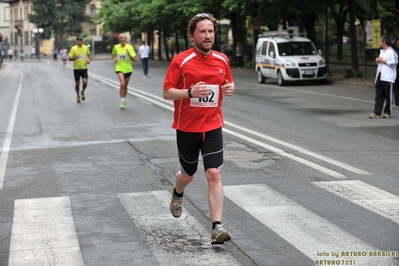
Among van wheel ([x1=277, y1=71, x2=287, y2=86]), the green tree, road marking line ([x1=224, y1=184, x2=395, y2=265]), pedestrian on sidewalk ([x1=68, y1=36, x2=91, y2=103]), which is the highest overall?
the green tree

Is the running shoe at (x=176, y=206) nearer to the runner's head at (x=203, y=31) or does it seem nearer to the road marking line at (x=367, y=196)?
the runner's head at (x=203, y=31)

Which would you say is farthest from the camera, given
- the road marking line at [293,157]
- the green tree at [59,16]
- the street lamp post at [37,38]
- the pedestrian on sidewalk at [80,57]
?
the green tree at [59,16]

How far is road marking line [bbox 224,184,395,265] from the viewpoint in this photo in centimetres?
636

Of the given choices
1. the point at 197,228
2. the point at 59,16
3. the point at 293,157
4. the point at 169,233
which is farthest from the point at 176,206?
the point at 59,16

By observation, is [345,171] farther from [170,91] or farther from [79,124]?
[79,124]

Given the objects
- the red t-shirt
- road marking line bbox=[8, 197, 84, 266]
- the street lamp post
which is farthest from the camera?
the street lamp post

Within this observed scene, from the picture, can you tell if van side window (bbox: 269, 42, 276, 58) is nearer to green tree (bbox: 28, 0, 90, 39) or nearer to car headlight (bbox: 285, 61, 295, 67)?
car headlight (bbox: 285, 61, 295, 67)

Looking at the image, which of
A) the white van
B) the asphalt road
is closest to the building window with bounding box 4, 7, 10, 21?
the white van

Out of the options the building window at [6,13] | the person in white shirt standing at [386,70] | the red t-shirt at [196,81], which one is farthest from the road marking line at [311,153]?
the building window at [6,13]

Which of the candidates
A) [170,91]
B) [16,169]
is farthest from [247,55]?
[170,91]

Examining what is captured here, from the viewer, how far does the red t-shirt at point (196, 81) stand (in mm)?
6801

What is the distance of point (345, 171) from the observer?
1017 centimetres

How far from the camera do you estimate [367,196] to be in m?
8.55

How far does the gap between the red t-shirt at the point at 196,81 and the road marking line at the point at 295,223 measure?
3.62ft
